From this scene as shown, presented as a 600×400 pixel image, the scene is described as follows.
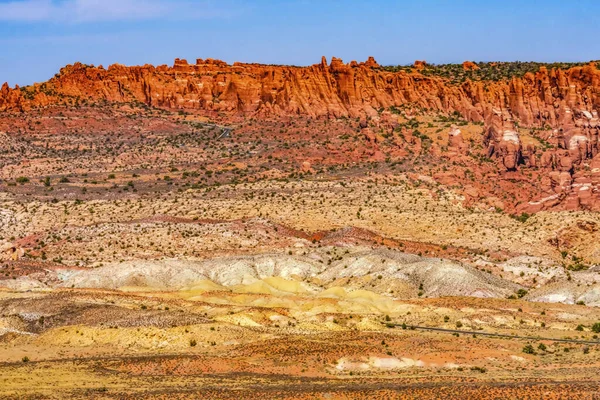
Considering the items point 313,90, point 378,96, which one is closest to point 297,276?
point 378,96

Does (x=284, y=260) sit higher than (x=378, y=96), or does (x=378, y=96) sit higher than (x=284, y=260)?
(x=378, y=96)

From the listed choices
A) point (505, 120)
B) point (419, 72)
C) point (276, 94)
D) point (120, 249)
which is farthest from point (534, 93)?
point (120, 249)

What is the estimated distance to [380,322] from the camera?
66.8 meters

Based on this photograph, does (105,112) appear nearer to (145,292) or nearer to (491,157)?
(491,157)

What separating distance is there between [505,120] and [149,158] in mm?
41500

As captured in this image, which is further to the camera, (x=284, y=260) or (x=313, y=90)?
(x=313, y=90)

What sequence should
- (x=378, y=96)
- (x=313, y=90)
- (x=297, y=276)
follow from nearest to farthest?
1. (x=297, y=276)
2. (x=378, y=96)
3. (x=313, y=90)

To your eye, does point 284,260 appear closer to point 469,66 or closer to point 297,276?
point 297,276

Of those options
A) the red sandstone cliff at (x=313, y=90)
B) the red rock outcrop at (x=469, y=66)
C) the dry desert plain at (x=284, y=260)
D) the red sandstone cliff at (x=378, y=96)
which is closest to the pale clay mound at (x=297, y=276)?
the dry desert plain at (x=284, y=260)

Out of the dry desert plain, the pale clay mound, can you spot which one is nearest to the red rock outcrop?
the dry desert plain

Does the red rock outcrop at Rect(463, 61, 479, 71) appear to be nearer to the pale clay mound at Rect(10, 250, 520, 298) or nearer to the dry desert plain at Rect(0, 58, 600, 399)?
the dry desert plain at Rect(0, 58, 600, 399)

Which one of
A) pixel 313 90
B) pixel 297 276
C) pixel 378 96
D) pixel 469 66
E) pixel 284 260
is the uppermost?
pixel 469 66

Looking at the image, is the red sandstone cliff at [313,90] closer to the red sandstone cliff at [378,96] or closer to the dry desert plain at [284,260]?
the red sandstone cliff at [378,96]

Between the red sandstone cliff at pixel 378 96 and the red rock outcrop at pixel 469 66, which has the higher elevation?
the red rock outcrop at pixel 469 66
